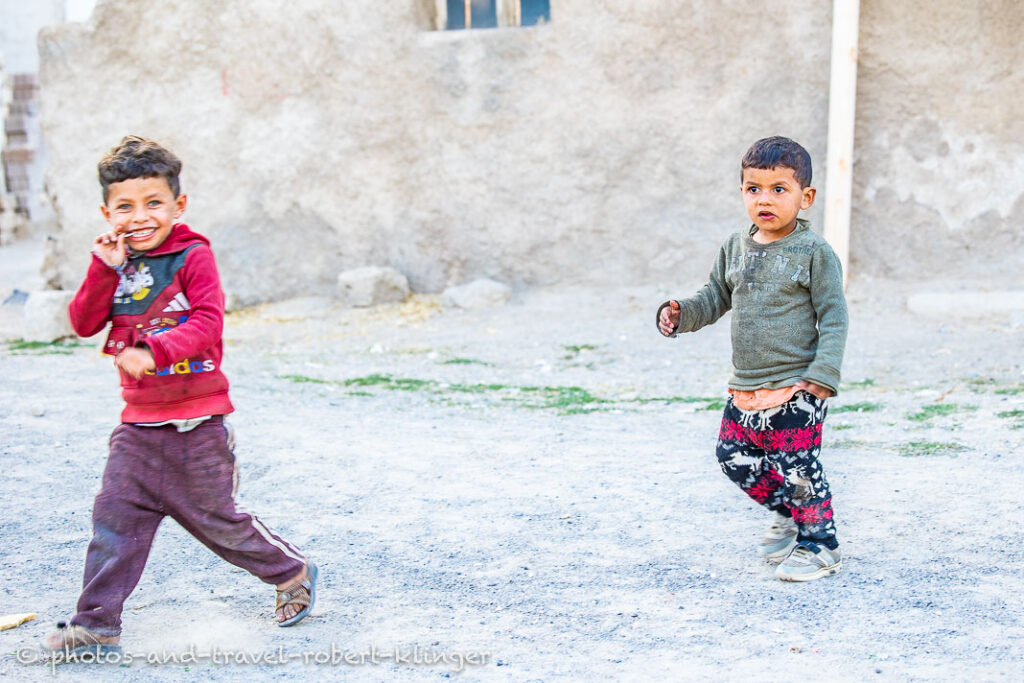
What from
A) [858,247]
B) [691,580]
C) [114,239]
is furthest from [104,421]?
[858,247]

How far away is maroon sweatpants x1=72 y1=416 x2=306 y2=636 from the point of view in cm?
271

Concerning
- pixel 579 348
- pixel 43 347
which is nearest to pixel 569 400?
pixel 579 348

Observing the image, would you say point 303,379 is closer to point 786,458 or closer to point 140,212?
point 140,212

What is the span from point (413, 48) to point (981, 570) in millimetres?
6425

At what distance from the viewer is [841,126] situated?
24.9 ft

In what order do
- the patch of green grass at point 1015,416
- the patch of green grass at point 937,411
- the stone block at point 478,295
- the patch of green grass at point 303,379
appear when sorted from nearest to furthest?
1. the patch of green grass at point 1015,416
2. the patch of green grass at point 937,411
3. the patch of green grass at point 303,379
4. the stone block at point 478,295

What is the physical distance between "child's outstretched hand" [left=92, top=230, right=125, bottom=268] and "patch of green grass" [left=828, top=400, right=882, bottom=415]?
3.60m

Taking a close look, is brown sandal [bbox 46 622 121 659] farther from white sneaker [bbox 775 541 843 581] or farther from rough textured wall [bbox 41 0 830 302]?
rough textured wall [bbox 41 0 830 302]

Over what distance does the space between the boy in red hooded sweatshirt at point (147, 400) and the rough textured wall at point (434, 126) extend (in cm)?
577

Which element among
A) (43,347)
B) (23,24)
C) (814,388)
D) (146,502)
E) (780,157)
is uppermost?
(23,24)

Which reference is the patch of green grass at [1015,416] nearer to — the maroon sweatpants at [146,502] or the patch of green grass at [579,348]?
the patch of green grass at [579,348]

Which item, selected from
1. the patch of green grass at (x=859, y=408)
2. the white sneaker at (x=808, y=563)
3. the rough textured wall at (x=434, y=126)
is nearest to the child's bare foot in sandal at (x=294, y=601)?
Answer: the white sneaker at (x=808, y=563)

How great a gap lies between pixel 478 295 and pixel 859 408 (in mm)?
3777

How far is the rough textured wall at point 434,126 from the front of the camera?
26.3 feet
